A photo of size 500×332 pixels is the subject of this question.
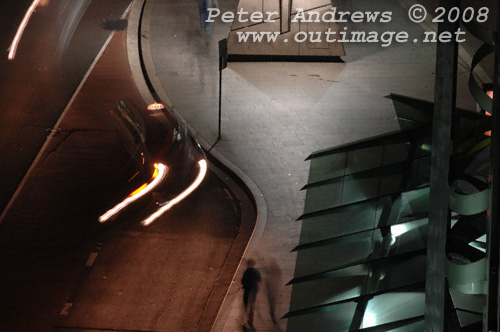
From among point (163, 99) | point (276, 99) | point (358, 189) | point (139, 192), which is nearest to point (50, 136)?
point (163, 99)

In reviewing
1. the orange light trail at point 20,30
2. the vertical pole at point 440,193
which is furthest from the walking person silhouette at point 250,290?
the orange light trail at point 20,30

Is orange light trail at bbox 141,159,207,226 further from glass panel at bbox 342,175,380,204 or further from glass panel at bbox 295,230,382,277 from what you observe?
glass panel at bbox 342,175,380,204

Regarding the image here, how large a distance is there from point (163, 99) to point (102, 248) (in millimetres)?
6810

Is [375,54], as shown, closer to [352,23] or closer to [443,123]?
[352,23]

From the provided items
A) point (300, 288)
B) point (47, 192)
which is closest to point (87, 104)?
point (47, 192)

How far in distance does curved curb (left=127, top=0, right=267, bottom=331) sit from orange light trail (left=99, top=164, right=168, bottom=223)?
1.64m

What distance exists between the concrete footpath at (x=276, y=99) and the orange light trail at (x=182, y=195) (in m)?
0.64

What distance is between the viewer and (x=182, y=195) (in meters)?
15.3

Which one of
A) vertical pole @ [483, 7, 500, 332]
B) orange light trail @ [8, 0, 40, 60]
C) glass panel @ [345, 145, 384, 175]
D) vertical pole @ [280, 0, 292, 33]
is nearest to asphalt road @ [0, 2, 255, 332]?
orange light trail @ [8, 0, 40, 60]

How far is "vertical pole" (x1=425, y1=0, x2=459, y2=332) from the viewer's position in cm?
464

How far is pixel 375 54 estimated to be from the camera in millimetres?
22047

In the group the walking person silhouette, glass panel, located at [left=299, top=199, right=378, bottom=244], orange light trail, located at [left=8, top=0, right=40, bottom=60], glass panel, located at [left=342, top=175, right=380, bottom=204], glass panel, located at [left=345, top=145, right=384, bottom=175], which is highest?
orange light trail, located at [left=8, top=0, right=40, bottom=60]

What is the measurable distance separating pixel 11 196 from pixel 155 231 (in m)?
3.49

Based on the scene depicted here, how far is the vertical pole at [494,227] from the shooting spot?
4188 mm
